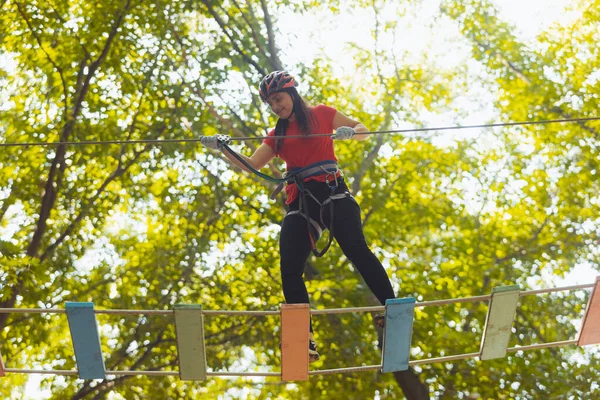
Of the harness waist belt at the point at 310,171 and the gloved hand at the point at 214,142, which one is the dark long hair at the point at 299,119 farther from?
the gloved hand at the point at 214,142

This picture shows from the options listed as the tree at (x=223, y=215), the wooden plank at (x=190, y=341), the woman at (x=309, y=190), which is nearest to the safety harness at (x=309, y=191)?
the woman at (x=309, y=190)

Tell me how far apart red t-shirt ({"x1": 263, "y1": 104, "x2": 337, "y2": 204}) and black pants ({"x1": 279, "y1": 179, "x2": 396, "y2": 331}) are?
0.61ft

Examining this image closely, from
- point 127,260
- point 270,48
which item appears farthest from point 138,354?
point 270,48

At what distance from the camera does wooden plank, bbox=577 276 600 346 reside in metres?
3.90

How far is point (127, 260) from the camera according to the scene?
10188mm

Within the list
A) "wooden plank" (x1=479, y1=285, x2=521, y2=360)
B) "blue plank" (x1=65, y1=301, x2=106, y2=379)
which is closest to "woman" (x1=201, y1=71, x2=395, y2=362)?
"wooden plank" (x1=479, y1=285, x2=521, y2=360)

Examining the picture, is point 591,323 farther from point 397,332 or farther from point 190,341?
point 190,341

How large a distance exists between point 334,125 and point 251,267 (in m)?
5.56

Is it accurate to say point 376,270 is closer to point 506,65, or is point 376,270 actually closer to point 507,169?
point 507,169

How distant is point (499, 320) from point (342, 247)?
1.00 m

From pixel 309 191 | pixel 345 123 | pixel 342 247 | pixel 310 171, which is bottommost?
pixel 342 247

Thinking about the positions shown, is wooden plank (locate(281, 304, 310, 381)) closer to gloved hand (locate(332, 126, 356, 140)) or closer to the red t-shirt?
the red t-shirt

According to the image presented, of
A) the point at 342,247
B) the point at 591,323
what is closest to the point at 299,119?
the point at 342,247

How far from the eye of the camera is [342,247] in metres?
3.55
